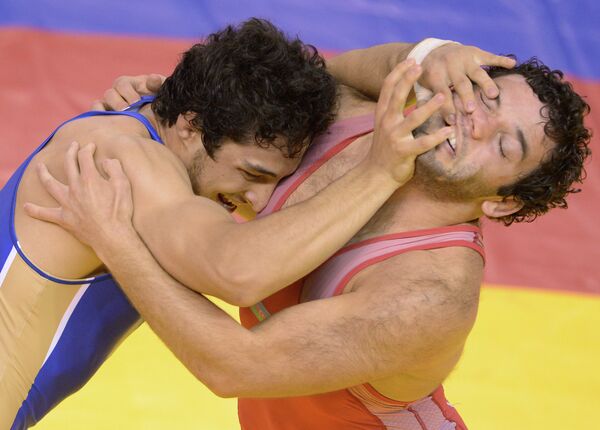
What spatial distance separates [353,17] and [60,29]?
177 cm

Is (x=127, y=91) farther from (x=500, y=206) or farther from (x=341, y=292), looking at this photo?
(x=500, y=206)

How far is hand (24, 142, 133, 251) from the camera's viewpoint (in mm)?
2672

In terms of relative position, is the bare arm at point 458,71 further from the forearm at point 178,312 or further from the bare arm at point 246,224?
the forearm at point 178,312

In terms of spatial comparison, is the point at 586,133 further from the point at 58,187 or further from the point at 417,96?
the point at 58,187

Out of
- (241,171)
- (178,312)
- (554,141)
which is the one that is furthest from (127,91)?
(554,141)

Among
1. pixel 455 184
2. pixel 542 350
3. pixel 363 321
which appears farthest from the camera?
pixel 542 350

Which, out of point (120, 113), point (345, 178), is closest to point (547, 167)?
point (345, 178)

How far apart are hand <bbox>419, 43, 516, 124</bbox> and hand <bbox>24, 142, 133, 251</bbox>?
913 millimetres

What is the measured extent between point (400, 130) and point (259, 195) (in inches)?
24.2

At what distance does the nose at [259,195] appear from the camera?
119 inches

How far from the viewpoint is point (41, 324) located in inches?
112

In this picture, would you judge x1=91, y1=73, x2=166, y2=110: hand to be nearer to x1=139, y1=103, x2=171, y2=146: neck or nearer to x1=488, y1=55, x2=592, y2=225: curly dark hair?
x1=139, y1=103, x2=171, y2=146: neck

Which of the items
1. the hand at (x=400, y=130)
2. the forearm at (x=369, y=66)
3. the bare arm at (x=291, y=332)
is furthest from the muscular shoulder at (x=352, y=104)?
the bare arm at (x=291, y=332)

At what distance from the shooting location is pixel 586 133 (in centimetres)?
299
